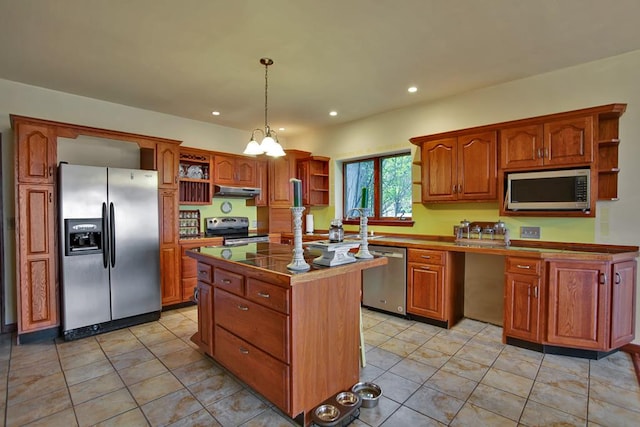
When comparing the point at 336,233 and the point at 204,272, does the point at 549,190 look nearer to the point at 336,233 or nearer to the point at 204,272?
the point at 336,233

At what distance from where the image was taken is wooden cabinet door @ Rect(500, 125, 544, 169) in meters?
3.06

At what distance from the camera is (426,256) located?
3488 millimetres

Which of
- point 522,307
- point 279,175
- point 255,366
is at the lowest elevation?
point 255,366

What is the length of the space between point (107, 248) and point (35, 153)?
3.73 ft

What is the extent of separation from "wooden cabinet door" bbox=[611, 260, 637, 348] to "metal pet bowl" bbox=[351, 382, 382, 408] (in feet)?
7.06

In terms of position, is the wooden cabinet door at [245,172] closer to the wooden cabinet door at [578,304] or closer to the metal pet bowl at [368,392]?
the metal pet bowl at [368,392]

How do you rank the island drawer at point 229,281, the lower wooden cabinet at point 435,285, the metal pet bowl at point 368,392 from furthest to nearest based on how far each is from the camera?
the lower wooden cabinet at point 435,285 → the island drawer at point 229,281 → the metal pet bowl at point 368,392

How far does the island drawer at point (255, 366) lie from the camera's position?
182cm

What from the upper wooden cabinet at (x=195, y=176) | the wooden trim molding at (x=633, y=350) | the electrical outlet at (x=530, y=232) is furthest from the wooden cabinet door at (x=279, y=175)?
the wooden trim molding at (x=633, y=350)

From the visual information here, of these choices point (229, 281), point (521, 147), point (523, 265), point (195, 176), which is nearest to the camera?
point (229, 281)

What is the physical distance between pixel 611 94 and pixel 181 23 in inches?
150

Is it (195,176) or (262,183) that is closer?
(195,176)

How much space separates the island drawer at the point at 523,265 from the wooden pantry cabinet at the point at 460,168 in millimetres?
739

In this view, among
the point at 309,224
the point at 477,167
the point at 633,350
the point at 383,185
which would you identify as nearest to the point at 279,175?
the point at 309,224
